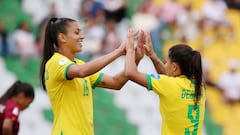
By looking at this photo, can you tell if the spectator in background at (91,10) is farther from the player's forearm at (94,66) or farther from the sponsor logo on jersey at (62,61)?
the player's forearm at (94,66)

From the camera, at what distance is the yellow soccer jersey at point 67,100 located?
198 inches

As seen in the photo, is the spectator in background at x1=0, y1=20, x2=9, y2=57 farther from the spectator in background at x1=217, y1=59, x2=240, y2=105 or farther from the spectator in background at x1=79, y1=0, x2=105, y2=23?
the spectator in background at x1=217, y1=59, x2=240, y2=105

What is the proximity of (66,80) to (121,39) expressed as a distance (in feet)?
25.4

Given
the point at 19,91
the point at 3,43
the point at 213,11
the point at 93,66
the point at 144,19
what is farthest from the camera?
the point at 213,11

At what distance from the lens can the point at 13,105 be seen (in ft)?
21.0

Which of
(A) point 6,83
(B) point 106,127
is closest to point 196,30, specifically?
(B) point 106,127

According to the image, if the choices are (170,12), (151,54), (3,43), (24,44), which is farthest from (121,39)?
(151,54)

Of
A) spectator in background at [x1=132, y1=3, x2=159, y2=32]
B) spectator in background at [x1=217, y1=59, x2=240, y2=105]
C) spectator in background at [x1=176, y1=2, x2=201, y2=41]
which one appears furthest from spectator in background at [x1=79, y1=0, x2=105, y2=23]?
spectator in background at [x1=217, y1=59, x2=240, y2=105]

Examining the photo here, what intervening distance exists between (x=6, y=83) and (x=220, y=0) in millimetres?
4665

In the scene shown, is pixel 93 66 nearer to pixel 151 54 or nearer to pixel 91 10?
pixel 151 54

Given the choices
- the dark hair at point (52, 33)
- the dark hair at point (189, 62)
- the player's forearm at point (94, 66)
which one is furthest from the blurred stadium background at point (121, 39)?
the player's forearm at point (94, 66)

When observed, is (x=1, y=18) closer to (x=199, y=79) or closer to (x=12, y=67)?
(x=12, y=67)

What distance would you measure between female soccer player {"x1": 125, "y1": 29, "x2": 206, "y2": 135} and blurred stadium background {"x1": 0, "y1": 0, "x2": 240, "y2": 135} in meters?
6.54

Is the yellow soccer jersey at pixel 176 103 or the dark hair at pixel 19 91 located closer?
the yellow soccer jersey at pixel 176 103
